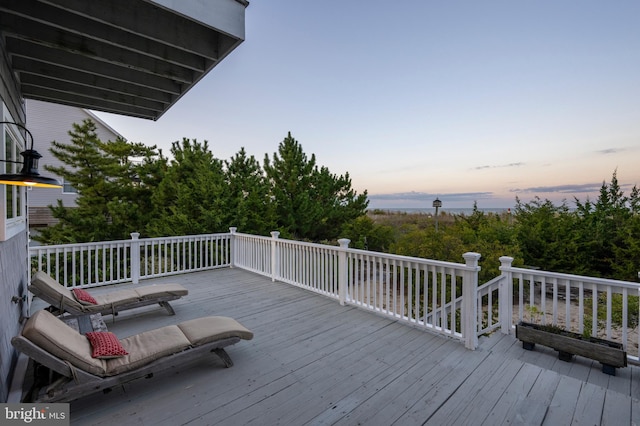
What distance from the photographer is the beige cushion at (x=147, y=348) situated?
2.27 metres

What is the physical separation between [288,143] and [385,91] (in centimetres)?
539

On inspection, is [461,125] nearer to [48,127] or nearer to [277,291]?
[277,291]

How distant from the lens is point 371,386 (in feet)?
8.25

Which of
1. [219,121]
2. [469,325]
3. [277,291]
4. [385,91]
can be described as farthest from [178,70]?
[219,121]

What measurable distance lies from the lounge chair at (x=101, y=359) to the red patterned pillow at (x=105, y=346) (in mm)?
28

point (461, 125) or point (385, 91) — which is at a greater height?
point (385, 91)

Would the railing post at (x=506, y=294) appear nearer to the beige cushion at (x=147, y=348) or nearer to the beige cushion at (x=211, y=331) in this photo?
the beige cushion at (x=211, y=331)

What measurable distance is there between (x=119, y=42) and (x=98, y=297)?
3426 mm

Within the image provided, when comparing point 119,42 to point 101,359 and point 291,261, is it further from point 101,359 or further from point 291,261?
point 291,261

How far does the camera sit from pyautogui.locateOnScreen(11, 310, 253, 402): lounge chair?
6.55 ft

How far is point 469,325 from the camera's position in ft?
10.5

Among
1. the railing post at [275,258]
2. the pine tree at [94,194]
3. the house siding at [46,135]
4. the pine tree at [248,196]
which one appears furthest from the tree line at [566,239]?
the house siding at [46,135]

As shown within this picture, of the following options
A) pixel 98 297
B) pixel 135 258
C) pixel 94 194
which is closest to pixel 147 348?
pixel 98 297

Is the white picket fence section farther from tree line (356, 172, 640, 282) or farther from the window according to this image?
the window
